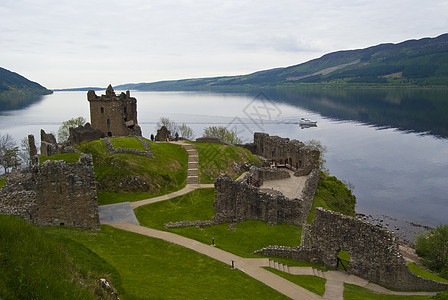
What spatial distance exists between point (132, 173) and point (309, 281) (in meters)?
24.4

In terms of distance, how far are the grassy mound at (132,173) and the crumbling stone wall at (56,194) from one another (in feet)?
29.9

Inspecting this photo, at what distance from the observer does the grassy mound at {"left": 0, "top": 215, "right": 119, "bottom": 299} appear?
1031cm

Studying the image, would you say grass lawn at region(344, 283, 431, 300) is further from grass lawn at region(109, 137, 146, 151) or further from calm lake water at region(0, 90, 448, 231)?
grass lawn at region(109, 137, 146, 151)

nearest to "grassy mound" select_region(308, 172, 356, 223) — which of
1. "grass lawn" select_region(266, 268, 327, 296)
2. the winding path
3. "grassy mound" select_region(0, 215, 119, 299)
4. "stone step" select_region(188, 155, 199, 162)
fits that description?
"stone step" select_region(188, 155, 199, 162)

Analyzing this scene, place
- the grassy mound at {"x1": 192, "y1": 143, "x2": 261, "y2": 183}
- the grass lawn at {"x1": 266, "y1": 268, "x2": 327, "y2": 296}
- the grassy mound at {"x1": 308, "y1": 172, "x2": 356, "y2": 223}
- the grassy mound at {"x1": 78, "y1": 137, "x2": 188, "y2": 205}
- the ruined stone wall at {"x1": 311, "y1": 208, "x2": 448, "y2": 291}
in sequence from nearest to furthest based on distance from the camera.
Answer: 1. the grass lawn at {"x1": 266, "y1": 268, "x2": 327, "y2": 296}
2. the ruined stone wall at {"x1": 311, "y1": 208, "x2": 448, "y2": 291}
3. the grassy mound at {"x1": 78, "y1": 137, "x2": 188, "y2": 205}
4. the grassy mound at {"x1": 308, "y1": 172, "x2": 356, "y2": 223}
5. the grassy mound at {"x1": 192, "y1": 143, "x2": 261, "y2": 183}

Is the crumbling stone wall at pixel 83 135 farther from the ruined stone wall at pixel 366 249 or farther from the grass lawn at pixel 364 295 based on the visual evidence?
the grass lawn at pixel 364 295

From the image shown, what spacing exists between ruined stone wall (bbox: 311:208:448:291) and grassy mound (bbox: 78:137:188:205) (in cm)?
1995

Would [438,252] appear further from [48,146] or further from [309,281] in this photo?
[48,146]

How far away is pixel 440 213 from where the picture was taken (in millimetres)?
64750

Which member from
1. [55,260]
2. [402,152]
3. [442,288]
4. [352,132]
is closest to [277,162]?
[442,288]

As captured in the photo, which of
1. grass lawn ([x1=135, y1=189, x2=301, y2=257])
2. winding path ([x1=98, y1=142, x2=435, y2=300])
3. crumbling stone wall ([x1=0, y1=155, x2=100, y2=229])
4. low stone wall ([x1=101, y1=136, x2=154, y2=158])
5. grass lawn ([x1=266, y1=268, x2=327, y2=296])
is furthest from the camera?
low stone wall ([x1=101, y1=136, x2=154, y2=158])

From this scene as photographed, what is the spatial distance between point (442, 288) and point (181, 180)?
29.5m

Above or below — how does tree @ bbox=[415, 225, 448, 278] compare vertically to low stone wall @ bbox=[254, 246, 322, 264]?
below

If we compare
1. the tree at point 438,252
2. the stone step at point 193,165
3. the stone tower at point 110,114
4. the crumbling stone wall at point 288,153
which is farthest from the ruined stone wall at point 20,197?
the crumbling stone wall at point 288,153
